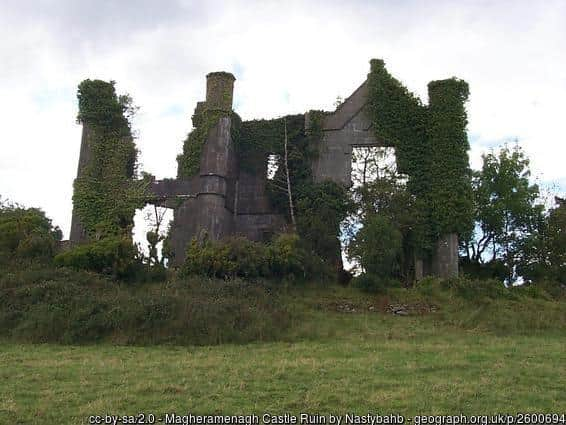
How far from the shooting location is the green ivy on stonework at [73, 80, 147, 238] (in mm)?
30797

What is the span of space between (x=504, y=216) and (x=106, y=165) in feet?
67.1

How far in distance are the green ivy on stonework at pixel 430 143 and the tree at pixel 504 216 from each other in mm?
3509

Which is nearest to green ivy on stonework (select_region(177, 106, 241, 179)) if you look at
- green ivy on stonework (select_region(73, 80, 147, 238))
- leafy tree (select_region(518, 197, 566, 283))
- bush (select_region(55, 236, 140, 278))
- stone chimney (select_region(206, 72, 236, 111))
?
stone chimney (select_region(206, 72, 236, 111))

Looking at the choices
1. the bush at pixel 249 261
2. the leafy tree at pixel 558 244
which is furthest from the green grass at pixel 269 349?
the leafy tree at pixel 558 244

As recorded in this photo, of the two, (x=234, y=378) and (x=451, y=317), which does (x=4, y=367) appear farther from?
(x=451, y=317)

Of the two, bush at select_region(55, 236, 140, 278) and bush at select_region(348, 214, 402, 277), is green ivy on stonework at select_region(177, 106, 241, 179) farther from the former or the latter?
bush at select_region(348, 214, 402, 277)

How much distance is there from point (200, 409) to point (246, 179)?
77.5 ft

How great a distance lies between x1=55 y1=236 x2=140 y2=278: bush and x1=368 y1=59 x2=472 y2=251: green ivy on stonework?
40.8 ft

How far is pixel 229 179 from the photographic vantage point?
3125 cm

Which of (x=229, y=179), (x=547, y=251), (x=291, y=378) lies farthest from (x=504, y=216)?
(x=291, y=378)

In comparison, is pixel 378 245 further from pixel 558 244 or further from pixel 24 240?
pixel 24 240

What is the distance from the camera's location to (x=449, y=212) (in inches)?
1108

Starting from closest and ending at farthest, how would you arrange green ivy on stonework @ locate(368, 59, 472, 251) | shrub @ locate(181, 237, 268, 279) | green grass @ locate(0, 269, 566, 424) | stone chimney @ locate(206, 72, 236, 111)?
green grass @ locate(0, 269, 566, 424) → shrub @ locate(181, 237, 268, 279) → green ivy on stonework @ locate(368, 59, 472, 251) → stone chimney @ locate(206, 72, 236, 111)

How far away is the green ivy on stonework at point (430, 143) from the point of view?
92.4ft
